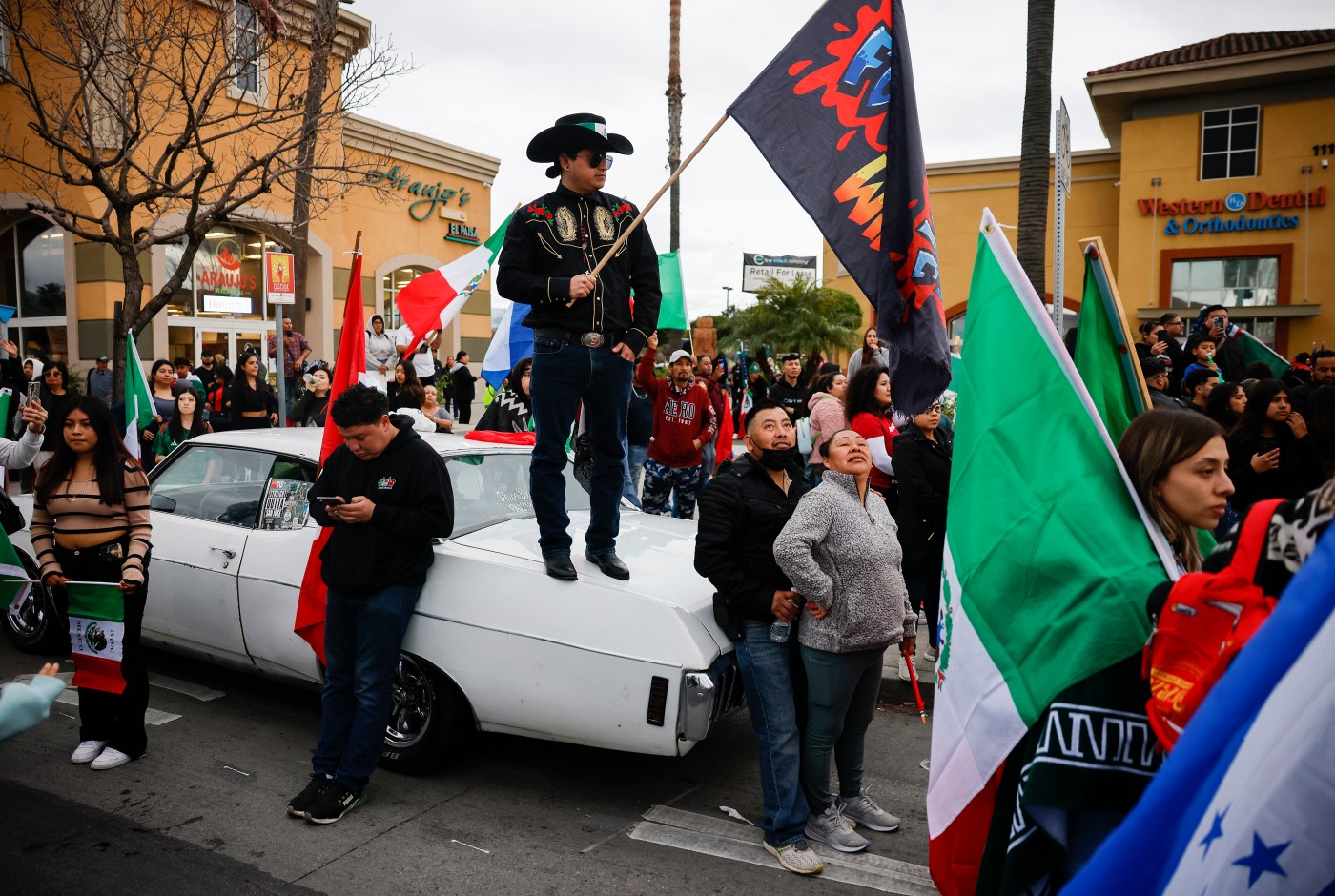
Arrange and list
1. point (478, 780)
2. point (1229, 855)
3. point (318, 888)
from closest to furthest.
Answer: point (1229, 855), point (318, 888), point (478, 780)

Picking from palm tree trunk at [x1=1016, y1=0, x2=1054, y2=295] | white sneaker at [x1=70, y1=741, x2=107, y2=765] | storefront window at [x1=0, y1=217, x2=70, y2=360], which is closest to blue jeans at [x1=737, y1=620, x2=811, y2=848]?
white sneaker at [x1=70, y1=741, x2=107, y2=765]

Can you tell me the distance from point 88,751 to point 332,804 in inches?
56.4

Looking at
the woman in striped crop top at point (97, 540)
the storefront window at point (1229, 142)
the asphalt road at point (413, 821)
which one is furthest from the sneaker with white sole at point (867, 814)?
the storefront window at point (1229, 142)

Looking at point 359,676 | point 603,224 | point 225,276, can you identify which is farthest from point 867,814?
point 225,276

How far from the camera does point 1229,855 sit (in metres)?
1.30

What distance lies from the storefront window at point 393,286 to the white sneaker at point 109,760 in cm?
1921

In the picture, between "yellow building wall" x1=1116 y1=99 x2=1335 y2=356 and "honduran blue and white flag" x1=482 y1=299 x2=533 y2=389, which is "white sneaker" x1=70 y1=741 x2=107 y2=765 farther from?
"yellow building wall" x1=1116 y1=99 x2=1335 y2=356

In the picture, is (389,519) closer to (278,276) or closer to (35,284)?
(278,276)

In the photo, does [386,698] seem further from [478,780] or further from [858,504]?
[858,504]

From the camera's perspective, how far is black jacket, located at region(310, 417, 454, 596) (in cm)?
412

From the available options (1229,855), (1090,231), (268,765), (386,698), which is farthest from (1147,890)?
(1090,231)

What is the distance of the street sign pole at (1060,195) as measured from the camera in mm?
5445

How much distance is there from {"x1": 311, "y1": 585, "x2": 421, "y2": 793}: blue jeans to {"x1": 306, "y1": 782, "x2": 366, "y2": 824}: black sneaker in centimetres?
3

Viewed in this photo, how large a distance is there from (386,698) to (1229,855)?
11.3 feet
